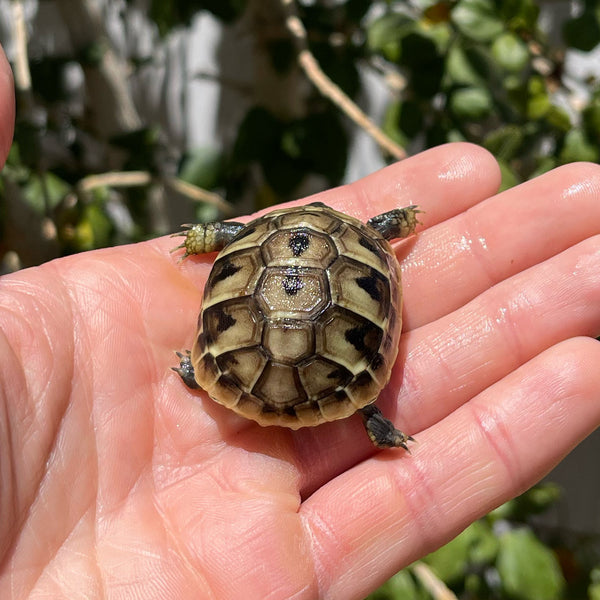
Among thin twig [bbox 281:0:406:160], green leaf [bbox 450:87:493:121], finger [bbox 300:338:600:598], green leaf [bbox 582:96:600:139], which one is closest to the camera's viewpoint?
finger [bbox 300:338:600:598]

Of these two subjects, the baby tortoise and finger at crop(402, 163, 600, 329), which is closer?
the baby tortoise

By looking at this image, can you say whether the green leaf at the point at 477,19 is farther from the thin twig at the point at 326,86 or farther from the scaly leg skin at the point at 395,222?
the scaly leg skin at the point at 395,222

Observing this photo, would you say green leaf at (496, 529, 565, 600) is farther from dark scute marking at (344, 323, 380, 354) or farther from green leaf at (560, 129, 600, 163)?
green leaf at (560, 129, 600, 163)

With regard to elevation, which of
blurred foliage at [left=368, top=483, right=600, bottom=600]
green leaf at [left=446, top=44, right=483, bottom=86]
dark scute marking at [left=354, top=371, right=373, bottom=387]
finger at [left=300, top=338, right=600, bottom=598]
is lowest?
blurred foliage at [left=368, top=483, right=600, bottom=600]

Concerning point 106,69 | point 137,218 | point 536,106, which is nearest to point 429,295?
point 536,106

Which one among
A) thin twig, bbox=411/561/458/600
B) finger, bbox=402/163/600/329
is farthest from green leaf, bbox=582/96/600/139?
thin twig, bbox=411/561/458/600
